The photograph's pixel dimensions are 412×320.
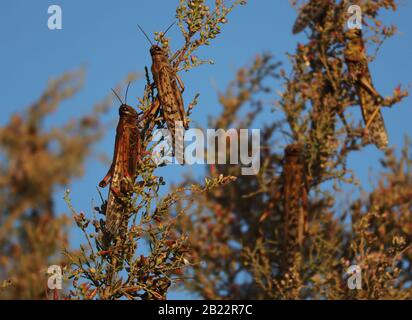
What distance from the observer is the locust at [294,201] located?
432 inches

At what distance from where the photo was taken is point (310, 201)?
1241cm

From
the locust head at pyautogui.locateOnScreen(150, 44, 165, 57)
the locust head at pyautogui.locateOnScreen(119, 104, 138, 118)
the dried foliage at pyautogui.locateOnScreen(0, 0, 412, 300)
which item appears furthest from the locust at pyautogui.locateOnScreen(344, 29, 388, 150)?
the locust head at pyautogui.locateOnScreen(119, 104, 138, 118)

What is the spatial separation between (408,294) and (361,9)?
3925mm

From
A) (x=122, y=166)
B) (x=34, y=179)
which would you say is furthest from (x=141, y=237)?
(x=34, y=179)

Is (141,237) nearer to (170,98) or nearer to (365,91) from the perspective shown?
(170,98)

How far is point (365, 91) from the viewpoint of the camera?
1141 cm

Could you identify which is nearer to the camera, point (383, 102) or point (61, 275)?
point (61, 275)

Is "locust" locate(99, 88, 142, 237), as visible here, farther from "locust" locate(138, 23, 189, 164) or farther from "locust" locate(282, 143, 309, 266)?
"locust" locate(282, 143, 309, 266)

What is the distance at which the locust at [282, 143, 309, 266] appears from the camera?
10977mm

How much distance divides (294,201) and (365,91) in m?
1.78

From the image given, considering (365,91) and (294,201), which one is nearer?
(294,201)
